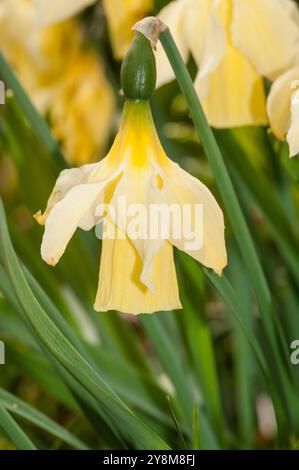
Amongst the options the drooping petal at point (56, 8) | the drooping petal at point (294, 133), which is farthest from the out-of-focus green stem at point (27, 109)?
the drooping petal at point (294, 133)

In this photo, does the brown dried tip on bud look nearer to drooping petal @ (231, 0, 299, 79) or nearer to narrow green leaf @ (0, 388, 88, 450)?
drooping petal @ (231, 0, 299, 79)

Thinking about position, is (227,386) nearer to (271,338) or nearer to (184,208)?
(271,338)

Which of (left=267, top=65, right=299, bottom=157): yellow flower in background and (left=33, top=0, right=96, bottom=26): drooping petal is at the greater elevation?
(left=33, top=0, right=96, bottom=26): drooping petal

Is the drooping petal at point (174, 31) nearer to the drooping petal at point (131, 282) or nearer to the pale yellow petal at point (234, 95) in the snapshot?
the pale yellow petal at point (234, 95)

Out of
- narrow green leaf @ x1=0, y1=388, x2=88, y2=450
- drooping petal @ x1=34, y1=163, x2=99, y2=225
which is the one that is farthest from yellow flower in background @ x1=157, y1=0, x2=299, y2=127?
narrow green leaf @ x1=0, y1=388, x2=88, y2=450

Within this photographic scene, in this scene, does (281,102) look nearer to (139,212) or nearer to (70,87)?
(139,212)

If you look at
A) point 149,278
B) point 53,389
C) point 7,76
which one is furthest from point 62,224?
point 53,389
